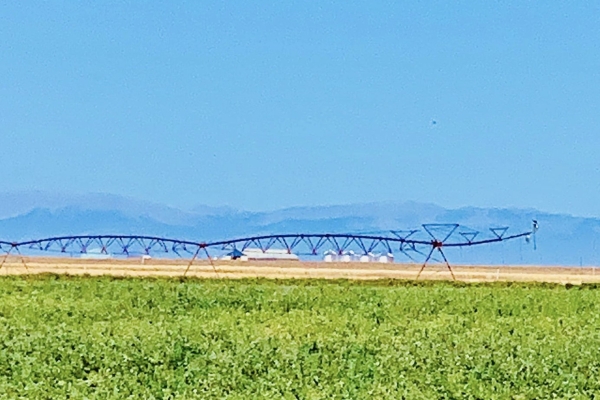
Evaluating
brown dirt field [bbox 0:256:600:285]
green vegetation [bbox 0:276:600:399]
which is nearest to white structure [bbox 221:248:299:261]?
brown dirt field [bbox 0:256:600:285]

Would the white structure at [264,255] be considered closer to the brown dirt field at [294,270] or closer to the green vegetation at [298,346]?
the brown dirt field at [294,270]

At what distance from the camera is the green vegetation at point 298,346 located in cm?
1648

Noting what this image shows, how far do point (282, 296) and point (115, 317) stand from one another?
19.6 feet

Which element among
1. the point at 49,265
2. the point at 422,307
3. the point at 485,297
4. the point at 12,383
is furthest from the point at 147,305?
the point at 49,265

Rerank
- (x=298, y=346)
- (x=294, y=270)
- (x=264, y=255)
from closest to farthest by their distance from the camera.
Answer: (x=298, y=346) → (x=294, y=270) → (x=264, y=255)

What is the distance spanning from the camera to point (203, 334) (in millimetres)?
21859

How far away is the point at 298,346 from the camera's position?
1997 centimetres

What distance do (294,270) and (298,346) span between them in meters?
34.0

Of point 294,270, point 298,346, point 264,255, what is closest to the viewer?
point 298,346

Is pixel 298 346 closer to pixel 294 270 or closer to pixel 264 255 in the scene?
pixel 294 270

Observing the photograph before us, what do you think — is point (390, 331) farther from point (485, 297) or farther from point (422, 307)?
point (485, 297)

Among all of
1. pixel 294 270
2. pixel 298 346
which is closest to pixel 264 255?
pixel 294 270

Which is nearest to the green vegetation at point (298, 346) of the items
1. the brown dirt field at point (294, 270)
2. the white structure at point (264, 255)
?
the brown dirt field at point (294, 270)

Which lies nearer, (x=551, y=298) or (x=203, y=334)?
(x=203, y=334)
